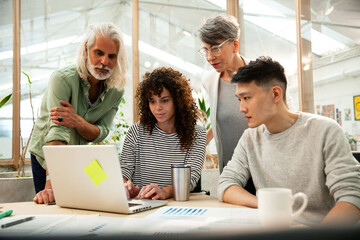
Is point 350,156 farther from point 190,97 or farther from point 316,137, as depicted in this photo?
point 190,97

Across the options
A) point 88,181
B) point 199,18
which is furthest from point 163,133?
point 199,18

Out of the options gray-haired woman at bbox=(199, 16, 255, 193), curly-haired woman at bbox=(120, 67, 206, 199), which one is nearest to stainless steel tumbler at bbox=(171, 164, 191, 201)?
curly-haired woman at bbox=(120, 67, 206, 199)

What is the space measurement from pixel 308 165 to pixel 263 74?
0.43m

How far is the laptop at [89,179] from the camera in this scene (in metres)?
1.06

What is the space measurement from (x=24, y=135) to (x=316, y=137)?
11.9ft

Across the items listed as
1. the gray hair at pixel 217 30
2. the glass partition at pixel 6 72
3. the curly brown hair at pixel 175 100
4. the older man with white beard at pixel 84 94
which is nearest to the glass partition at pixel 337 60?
the gray hair at pixel 217 30

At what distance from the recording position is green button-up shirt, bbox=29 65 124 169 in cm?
172

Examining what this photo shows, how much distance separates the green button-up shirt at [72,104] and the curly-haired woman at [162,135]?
21 centimetres

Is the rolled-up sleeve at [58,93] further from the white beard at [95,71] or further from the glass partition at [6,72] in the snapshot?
the glass partition at [6,72]

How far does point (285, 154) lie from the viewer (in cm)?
135

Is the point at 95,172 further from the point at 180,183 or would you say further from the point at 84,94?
the point at 84,94

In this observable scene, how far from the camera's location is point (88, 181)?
112 cm

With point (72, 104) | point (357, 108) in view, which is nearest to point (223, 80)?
point (72, 104)

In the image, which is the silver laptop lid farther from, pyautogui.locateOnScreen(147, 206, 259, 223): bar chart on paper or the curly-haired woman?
the curly-haired woman
